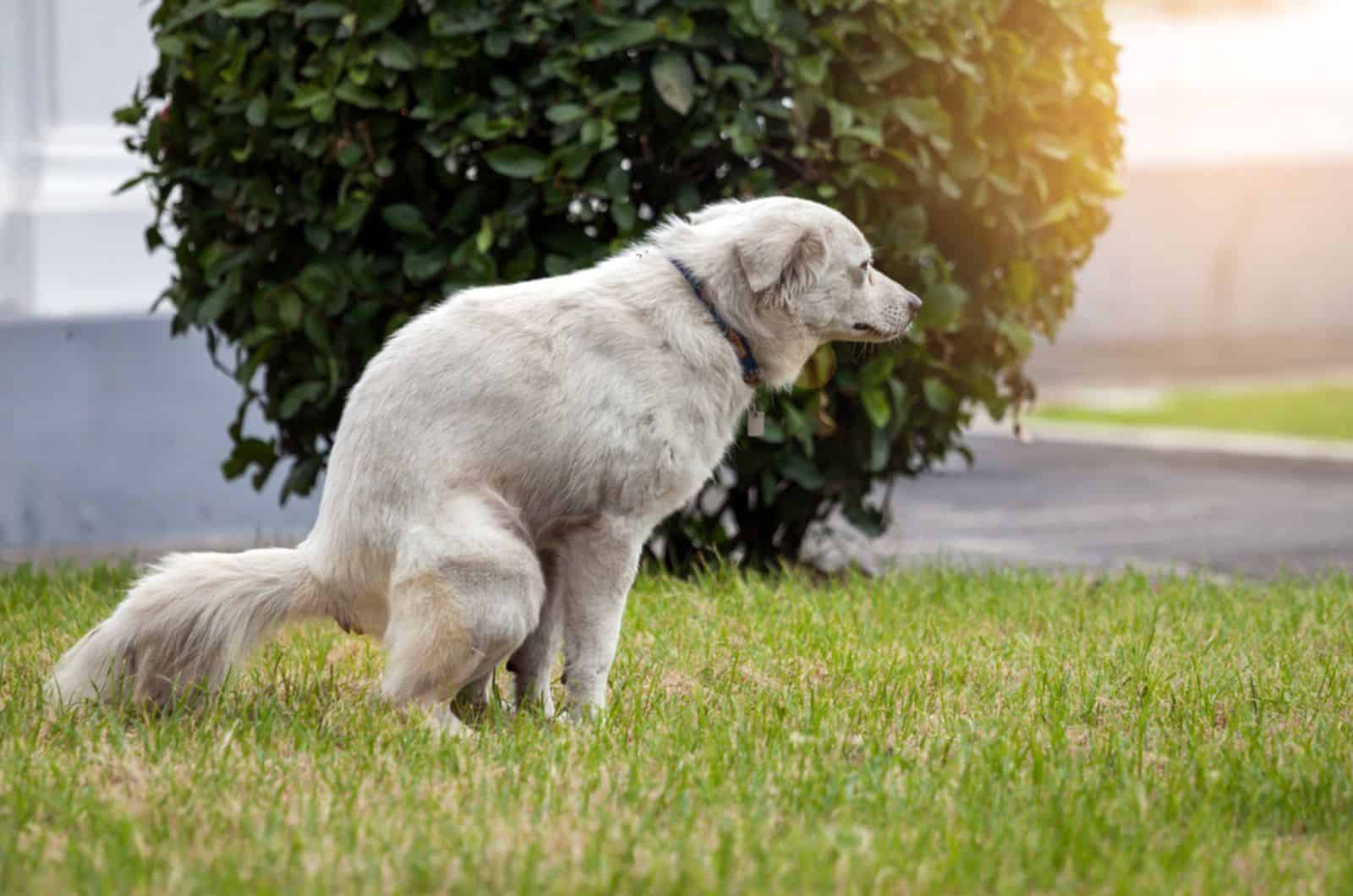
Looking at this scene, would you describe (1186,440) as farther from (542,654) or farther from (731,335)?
(542,654)

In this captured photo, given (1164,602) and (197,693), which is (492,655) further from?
(1164,602)

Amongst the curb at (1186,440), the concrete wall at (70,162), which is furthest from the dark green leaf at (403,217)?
the curb at (1186,440)

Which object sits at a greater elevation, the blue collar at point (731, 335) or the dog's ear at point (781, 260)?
the dog's ear at point (781, 260)

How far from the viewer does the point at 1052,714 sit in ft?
14.0

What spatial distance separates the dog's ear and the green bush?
122 centimetres

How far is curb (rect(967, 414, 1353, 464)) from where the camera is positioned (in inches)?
443

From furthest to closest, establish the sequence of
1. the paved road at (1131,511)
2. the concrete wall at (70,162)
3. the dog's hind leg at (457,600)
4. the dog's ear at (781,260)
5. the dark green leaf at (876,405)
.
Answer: the paved road at (1131,511), the concrete wall at (70,162), the dark green leaf at (876,405), the dog's ear at (781,260), the dog's hind leg at (457,600)

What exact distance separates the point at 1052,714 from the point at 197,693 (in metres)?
2.06

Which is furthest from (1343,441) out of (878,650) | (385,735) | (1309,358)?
(385,735)

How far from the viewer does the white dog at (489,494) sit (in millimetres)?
3979

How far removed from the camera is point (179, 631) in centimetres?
408

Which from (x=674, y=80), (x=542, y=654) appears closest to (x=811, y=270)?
(x=542, y=654)

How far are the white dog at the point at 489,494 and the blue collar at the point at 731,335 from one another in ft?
0.04

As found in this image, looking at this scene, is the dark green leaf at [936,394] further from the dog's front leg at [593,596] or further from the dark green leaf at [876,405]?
the dog's front leg at [593,596]
